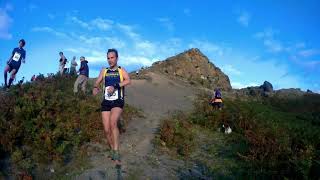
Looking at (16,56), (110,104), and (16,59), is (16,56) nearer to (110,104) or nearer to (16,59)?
(16,59)

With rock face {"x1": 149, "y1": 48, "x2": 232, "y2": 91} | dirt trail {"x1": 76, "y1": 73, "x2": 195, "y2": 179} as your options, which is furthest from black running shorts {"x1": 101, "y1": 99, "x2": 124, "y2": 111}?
rock face {"x1": 149, "y1": 48, "x2": 232, "y2": 91}

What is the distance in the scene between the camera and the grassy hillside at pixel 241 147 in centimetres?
911

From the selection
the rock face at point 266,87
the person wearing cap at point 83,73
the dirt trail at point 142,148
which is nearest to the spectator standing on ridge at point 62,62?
the dirt trail at point 142,148

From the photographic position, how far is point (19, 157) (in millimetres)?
9617

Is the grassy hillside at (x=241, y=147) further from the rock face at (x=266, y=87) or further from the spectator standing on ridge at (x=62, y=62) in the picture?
the rock face at (x=266, y=87)

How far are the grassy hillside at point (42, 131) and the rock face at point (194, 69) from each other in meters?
20.8

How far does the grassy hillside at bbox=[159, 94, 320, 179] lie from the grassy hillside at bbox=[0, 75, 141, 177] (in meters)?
2.42

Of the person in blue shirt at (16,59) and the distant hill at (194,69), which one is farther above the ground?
the distant hill at (194,69)

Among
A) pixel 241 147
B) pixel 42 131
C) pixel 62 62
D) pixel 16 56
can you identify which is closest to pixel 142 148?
pixel 42 131

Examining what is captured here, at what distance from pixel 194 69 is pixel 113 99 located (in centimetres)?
2798

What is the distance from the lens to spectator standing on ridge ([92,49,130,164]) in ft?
30.5

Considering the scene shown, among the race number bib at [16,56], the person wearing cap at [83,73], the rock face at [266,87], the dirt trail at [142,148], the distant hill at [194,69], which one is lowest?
the dirt trail at [142,148]

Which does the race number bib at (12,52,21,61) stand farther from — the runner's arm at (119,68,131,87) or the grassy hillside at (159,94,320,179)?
the runner's arm at (119,68,131,87)

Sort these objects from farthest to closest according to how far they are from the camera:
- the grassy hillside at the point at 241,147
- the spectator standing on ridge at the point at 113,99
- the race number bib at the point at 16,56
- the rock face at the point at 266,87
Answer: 1. the rock face at the point at 266,87
2. the race number bib at the point at 16,56
3. the spectator standing on ridge at the point at 113,99
4. the grassy hillside at the point at 241,147
